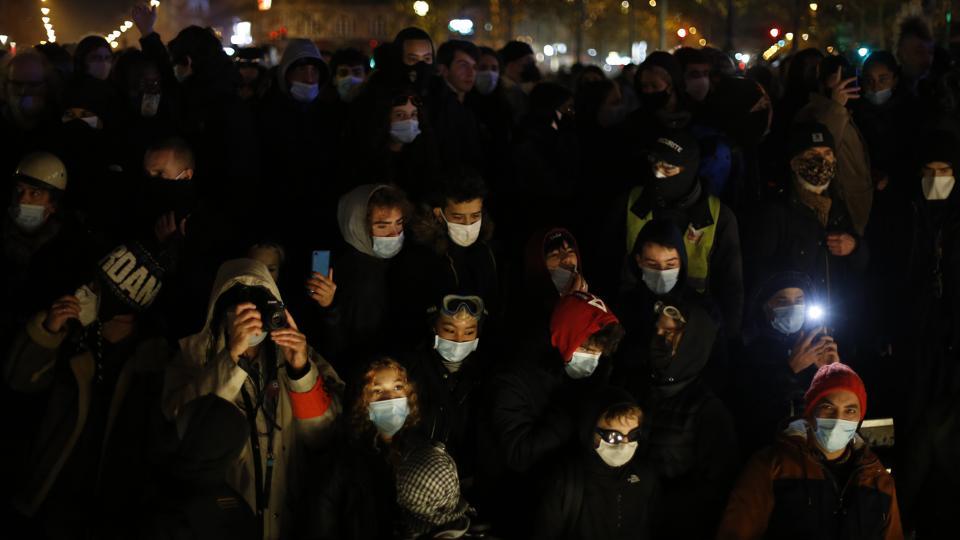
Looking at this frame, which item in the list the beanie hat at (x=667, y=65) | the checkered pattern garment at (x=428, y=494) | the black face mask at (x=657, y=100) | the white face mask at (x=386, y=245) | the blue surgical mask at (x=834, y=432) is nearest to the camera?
the checkered pattern garment at (x=428, y=494)

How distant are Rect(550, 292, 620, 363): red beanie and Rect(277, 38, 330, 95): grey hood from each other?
473 cm

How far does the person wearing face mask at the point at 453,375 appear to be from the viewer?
695 centimetres

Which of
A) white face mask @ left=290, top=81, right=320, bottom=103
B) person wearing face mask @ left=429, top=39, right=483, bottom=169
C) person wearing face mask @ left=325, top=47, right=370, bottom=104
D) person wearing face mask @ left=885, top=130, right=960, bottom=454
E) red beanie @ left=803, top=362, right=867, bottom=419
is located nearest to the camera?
red beanie @ left=803, top=362, right=867, bottom=419

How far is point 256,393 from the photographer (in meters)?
6.36

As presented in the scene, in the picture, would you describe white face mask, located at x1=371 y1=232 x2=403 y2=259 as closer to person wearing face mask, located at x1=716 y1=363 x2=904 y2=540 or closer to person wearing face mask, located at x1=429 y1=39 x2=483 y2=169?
person wearing face mask, located at x1=429 y1=39 x2=483 y2=169

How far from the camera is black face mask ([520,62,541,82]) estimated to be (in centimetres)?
1448

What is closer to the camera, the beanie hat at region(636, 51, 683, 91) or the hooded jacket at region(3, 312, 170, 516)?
the hooded jacket at region(3, 312, 170, 516)

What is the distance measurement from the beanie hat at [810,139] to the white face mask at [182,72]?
207 inches

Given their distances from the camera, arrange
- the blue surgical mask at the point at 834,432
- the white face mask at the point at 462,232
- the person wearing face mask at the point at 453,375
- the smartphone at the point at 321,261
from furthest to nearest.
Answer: the white face mask at the point at 462,232 < the smartphone at the point at 321,261 < the person wearing face mask at the point at 453,375 < the blue surgical mask at the point at 834,432

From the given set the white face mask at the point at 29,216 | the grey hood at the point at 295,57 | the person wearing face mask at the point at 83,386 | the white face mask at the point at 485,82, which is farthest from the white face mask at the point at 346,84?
the person wearing face mask at the point at 83,386

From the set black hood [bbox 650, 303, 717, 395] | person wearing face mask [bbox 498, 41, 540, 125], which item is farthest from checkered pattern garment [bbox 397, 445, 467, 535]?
person wearing face mask [bbox 498, 41, 540, 125]

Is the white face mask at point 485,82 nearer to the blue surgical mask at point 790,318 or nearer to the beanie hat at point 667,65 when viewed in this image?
the beanie hat at point 667,65

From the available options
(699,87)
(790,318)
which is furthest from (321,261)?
(699,87)

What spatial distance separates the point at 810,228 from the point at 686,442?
2.74m
